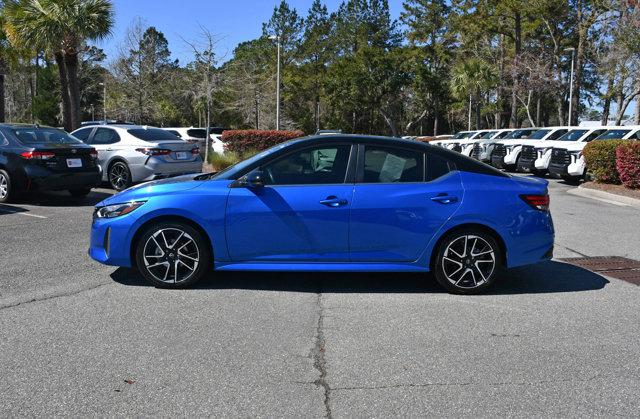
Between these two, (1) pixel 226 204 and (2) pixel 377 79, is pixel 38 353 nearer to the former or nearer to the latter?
(1) pixel 226 204

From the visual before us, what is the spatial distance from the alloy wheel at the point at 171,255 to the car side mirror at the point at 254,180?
765 mm

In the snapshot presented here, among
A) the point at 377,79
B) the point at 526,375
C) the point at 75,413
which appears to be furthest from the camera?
the point at 377,79

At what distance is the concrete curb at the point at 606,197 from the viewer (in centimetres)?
1328

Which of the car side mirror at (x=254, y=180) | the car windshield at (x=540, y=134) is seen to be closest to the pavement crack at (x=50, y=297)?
the car side mirror at (x=254, y=180)

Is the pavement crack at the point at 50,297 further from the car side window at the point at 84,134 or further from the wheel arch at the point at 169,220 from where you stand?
the car side window at the point at 84,134

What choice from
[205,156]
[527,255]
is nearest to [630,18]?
[205,156]

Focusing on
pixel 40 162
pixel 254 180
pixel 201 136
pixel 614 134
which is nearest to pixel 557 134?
pixel 614 134

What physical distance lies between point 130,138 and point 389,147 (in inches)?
358

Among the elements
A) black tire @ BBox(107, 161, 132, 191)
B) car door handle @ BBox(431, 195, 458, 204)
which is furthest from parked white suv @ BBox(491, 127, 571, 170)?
car door handle @ BBox(431, 195, 458, 204)

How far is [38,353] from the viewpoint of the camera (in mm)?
4121

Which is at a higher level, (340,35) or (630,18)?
(340,35)

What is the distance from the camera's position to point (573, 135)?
66.8 ft

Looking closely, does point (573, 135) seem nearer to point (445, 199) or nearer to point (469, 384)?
point (445, 199)

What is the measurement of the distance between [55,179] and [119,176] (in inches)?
97.8
